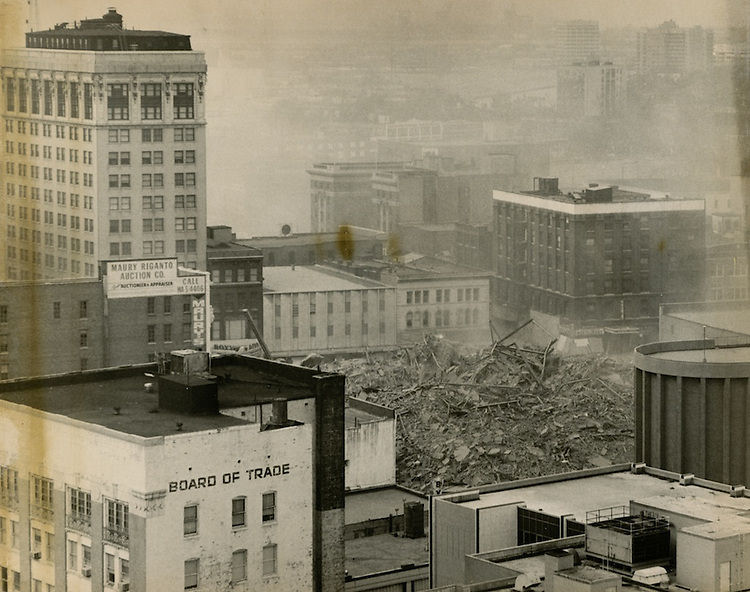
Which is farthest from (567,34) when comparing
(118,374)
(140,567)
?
(140,567)

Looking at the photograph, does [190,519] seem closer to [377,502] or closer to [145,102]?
[377,502]

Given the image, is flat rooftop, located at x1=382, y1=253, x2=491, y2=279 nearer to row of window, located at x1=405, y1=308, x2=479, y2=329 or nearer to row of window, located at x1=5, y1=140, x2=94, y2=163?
row of window, located at x1=405, y1=308, x2=479, y2=329

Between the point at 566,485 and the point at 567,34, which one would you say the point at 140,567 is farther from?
the point at 567,34

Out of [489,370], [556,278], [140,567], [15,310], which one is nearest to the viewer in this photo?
[140,567]

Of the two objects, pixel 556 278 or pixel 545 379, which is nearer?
pixel 545 379

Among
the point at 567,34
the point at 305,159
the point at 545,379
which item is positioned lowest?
the point at 545,379

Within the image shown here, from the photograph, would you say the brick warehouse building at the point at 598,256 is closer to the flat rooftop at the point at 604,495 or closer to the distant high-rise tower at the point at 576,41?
the distant high-rise tower at the point at 576,41
